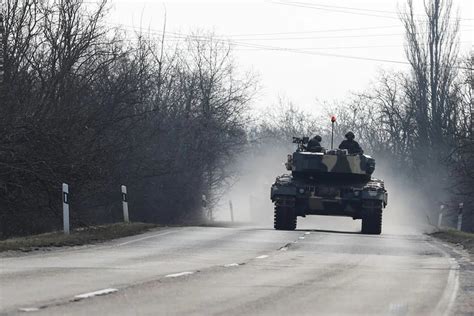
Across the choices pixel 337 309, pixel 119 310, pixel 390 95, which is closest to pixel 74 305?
pixel 119 310

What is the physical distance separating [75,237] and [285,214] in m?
10.1

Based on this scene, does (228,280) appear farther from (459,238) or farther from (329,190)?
(329,190)

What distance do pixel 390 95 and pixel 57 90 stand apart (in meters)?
55.0

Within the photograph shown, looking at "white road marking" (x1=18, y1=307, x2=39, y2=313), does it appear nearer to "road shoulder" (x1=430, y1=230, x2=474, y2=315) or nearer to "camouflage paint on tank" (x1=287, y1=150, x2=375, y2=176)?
"road shoulder" (x1=430, y1=230, x2=474, y2=315)

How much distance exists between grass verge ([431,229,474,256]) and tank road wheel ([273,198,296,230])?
416 centimetres

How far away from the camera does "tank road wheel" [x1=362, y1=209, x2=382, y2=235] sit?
34125mm

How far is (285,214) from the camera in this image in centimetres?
3425

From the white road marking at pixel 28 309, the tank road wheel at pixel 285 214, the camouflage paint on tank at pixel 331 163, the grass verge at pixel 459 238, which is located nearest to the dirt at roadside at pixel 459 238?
the grass verge at pixel 459 238

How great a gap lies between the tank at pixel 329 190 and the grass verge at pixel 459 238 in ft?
6.38

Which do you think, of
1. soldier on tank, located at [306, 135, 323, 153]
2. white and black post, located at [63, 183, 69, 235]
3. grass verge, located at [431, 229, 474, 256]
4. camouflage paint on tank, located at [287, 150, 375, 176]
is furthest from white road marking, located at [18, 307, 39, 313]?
soldier on tank, located at [306, 135, 323, 153]

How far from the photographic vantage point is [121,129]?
43781 mm

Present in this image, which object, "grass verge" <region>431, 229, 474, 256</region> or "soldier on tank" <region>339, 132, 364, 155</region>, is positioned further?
"soldier on tank" <region>339, 132, 364, 155</region>

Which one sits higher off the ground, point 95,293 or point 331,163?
point 331,163

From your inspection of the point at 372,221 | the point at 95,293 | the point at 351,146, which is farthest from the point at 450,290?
the point at 351,146
